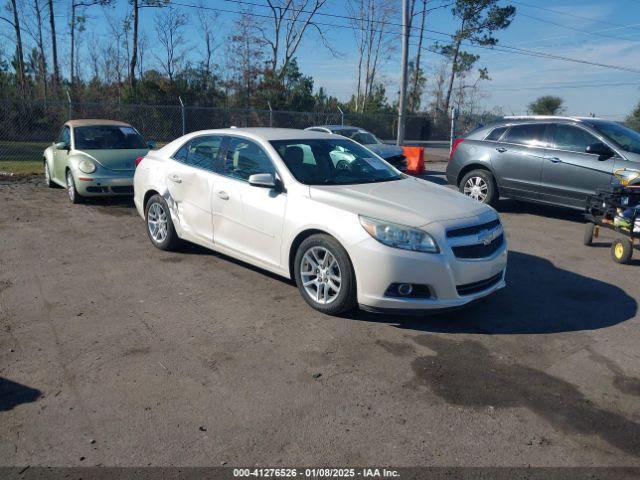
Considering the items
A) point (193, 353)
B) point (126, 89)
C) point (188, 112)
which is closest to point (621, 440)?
point (193, 353)

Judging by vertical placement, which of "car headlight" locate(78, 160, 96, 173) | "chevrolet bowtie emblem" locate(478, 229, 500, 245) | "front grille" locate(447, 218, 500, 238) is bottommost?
"chevrolet bowtie emblem" locate(478, 229, 500, 245)

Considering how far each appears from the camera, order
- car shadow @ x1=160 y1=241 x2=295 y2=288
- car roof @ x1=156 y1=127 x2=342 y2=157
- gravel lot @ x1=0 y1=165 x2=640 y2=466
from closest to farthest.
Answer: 1. gravel lot @ x1=0 y1=165 x2=640 y2=466
2. car roof @ x1=156 y1=127 x2=342 y2=157
3. car shadow @ x1=160 y1=241 x2=295 y2=288

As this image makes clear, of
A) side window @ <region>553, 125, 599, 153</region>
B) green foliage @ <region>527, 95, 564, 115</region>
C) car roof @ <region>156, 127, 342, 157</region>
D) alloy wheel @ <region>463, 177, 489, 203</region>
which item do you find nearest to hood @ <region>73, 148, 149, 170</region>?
car roof @ <region>156, 127, 342, 157</region>

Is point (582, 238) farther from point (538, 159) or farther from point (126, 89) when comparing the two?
point (126, 89)

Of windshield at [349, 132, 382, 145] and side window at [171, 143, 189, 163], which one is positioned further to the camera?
windshield at [349, 132, 382, 145]

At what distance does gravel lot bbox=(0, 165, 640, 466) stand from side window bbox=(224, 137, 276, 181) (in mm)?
1112

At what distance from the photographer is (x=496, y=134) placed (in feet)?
32.6

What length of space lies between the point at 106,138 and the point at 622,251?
28.9ft

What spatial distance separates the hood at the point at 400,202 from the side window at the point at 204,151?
4.93ft

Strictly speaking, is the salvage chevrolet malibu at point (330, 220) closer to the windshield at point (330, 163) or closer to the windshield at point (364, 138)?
the windshield at point (330, 163)

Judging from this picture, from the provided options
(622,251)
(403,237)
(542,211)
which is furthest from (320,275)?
(542,211)

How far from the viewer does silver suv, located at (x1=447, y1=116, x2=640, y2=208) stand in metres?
8.52

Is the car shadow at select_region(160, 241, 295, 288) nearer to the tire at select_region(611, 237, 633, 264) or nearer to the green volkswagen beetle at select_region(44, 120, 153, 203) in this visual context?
the green volkswagen beetle at select_region(44, 120, 153, 203)

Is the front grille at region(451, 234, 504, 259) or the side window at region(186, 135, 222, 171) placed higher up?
the side window at region(186, 135, 222, 171)
